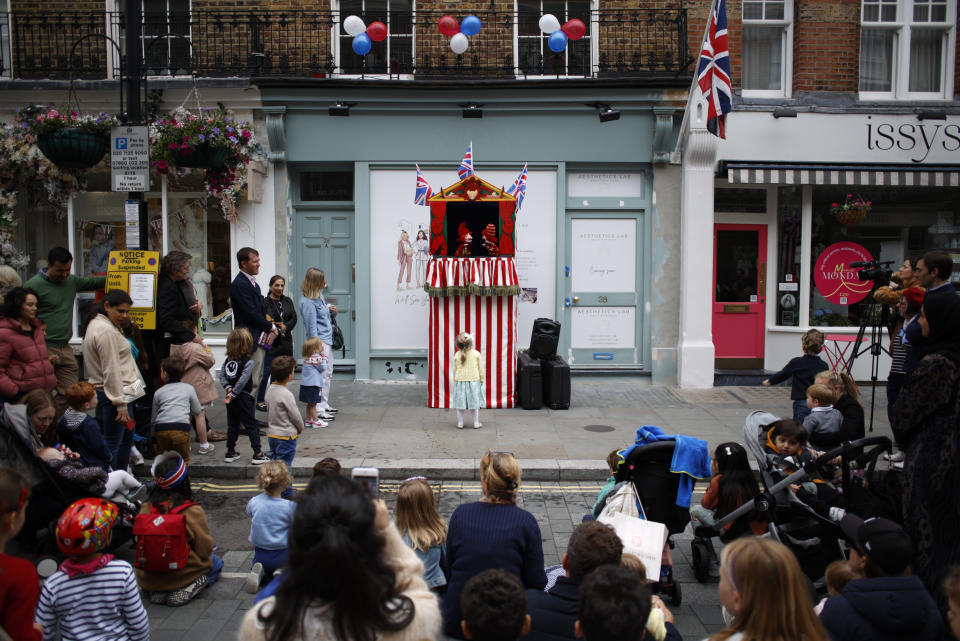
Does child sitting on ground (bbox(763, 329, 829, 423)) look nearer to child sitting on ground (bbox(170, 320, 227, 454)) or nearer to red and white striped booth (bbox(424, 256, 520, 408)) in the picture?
red and white striped booth (bbox(424, 256, 520, 408))

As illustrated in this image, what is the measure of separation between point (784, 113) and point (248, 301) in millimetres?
8817

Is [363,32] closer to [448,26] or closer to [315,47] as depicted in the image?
[315,47]

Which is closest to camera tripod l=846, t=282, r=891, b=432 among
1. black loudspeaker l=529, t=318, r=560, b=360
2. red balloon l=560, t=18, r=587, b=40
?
black loudspeaker l=529, t=318, r=560, b=360

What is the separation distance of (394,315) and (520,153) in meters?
3.36

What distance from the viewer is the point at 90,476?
219 inches

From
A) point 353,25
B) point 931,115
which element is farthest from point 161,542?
point 931,115

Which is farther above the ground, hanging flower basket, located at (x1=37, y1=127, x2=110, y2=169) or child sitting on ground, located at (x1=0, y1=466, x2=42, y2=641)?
hanging flower basket, located at (x1=37, y1=127, x2=110, y2=169)

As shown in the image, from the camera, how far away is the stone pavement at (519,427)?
8.04 m

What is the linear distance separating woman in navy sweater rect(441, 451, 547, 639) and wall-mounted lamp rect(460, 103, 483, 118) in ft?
29.9

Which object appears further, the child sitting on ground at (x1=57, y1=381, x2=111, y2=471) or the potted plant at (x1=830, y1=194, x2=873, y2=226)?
the potted plant at (x1=830, y1=194, x2=873, y2=226)

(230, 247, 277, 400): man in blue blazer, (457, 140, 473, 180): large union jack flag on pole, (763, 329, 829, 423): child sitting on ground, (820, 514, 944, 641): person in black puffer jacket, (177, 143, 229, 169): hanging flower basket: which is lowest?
(820, 514, 944, 641): person in black puffer jacket

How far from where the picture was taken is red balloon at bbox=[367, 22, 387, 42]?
1172 cm

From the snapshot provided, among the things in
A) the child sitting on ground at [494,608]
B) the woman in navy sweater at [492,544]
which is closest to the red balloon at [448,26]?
the woman in navy sweater at [492,544]

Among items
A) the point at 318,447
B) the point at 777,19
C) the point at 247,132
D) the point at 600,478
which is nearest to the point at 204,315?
the point at 247,132
